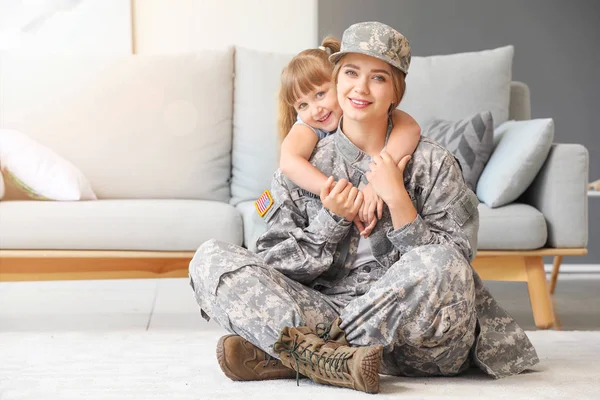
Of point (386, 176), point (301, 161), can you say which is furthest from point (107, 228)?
point (386, 176)

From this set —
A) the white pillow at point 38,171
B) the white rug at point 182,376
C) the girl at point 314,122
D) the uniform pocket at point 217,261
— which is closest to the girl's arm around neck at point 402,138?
the girl at point 314,122

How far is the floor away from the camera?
2779mm

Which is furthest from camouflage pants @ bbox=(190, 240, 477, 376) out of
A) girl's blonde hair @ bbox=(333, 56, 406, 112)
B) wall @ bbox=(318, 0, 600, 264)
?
wall @ bbox=(318, 0, 600, 264)

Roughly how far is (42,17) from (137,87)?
110 cm

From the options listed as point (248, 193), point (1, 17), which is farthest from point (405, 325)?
point (1, 17)

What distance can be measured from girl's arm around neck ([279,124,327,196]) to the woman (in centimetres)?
4

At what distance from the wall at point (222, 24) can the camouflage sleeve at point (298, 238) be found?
2.25m

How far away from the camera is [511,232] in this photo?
2.56 meters

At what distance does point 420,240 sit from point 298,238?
280mm

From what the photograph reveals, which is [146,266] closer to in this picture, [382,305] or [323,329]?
[323,329]

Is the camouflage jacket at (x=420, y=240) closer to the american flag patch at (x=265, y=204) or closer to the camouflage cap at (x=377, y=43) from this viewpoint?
the american flag patch at (x=265, y=204)

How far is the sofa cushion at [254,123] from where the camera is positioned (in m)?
3.07

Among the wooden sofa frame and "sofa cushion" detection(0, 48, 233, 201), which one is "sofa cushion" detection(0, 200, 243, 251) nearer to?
the wooden sofa frame

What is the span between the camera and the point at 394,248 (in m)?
1.81
